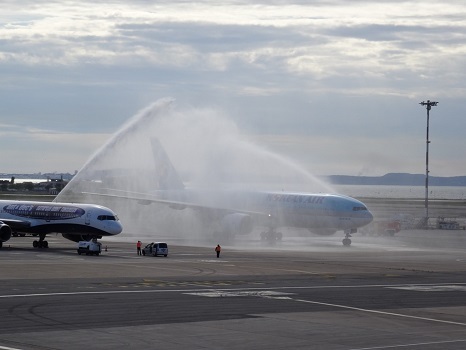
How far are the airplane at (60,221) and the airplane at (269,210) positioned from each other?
17825 mm

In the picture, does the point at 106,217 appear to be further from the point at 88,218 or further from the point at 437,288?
the point at 437,288

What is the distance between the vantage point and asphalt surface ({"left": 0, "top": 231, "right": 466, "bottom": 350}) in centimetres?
2612

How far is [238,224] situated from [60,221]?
20.3m

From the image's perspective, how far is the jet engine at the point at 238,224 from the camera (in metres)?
84.2

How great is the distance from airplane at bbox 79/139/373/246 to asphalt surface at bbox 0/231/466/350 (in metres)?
15.8

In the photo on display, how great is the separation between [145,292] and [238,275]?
1165cm

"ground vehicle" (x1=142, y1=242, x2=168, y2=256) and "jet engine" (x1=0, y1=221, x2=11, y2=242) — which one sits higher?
"jet engine" (x1=0, y1=221, x2=11, y2=242)

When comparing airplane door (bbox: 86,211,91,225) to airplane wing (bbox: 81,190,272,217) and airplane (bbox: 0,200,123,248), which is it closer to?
airplane (bbox: 0,200,123,248)

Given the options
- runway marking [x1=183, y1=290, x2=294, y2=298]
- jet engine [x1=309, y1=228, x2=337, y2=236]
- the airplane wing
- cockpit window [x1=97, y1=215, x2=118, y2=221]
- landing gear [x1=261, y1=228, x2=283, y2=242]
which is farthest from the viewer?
the airplane wing

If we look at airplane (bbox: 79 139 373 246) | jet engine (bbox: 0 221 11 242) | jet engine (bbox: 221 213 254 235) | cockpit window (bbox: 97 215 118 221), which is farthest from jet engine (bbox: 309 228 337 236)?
jet engine (bbox: 0 221 11 242)

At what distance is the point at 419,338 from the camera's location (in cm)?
2697

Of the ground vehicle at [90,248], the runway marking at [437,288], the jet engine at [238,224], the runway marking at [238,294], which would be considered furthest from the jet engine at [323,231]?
the runway marking at [238,294]

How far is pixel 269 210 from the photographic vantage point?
87.8 meters

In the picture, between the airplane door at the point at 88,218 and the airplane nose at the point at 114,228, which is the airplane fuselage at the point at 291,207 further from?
the airplane door at the point at 88,218
